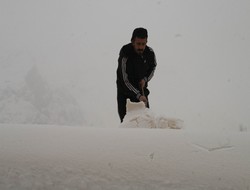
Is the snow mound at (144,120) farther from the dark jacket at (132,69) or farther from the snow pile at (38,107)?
the snow pile at (38,107)

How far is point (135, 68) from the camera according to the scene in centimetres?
331

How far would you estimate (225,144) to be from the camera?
117 centimetres

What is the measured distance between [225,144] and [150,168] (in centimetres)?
42

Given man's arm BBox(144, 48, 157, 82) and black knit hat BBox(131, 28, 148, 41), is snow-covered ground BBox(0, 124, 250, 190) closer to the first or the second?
black knit hat BBox(131, 28, 148, 41)

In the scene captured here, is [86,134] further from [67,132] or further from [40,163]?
[40,163]

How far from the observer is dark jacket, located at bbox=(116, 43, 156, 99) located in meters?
3.24

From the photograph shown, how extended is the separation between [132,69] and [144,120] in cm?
66

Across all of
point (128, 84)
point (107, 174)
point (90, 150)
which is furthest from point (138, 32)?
point (107, 174)

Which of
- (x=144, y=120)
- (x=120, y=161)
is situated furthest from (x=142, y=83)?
(x=120, y=161)

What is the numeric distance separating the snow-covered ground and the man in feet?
6.50

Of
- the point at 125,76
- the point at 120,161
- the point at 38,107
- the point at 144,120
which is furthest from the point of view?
the point at 38,107

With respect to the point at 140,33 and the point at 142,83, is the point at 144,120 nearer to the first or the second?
the point at 142,83

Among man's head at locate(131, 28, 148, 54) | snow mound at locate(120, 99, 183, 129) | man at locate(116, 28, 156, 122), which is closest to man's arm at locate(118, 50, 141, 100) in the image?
man at locate(116, 28, 156, 122)

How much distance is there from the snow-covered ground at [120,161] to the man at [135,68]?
198 centimetres
